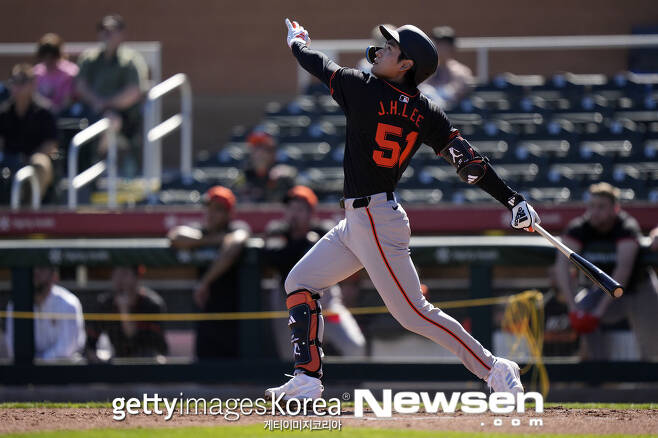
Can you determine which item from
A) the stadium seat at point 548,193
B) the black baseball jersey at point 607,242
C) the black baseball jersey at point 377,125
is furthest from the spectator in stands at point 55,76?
the black baseball jersey at point 377,125

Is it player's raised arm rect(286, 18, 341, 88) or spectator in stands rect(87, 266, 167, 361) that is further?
spectator in stands rect(87, 266, 167, 361)

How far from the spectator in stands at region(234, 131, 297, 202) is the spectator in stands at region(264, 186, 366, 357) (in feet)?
4.92

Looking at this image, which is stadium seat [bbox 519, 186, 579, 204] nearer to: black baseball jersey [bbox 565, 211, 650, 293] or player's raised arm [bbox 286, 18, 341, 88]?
black baseball jersey [bbox 565, 211, 650, 293]

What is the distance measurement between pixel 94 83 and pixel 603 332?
18.4ft

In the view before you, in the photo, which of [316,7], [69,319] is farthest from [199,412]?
[316,7]

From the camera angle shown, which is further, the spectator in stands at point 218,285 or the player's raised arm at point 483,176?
the spectator in stands at point 218,285

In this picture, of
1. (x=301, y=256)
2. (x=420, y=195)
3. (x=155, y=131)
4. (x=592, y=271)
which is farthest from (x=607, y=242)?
(x=155, y=131)

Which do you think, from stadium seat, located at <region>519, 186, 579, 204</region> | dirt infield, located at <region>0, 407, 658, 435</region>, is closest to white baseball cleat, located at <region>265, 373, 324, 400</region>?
dirt infield, located at <region>0, 407, 658, 435</region>

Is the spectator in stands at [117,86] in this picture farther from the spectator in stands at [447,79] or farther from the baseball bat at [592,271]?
the baseball bat at [592,271]

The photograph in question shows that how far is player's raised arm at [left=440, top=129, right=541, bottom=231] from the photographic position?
16.3ft

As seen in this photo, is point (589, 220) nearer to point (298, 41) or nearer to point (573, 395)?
point (573, 395)

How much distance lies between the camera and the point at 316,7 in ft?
46.8

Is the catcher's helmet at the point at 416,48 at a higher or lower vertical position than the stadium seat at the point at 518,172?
higher

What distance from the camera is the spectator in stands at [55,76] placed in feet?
34.6
